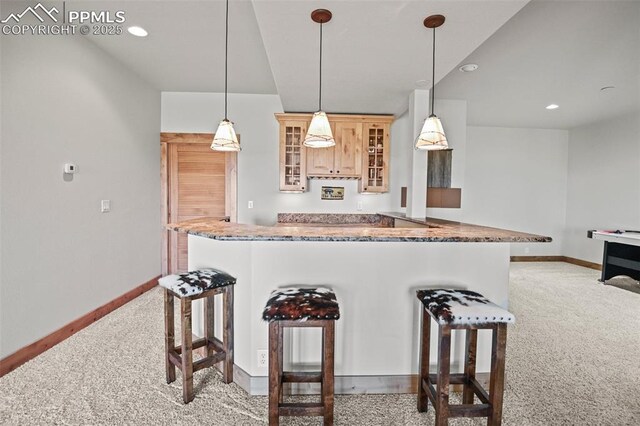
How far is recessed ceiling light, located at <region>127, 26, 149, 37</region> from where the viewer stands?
2.62 meters

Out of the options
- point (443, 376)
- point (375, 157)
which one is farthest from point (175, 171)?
point (443, 376)

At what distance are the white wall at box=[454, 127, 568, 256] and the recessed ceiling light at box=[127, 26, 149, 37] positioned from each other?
542 cm

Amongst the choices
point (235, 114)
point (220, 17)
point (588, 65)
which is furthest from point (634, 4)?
point (235, 114)

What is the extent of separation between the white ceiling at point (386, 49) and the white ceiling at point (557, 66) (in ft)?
0.04

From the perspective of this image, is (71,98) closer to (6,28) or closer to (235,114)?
(6,28)

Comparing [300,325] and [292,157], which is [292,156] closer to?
[292,157]

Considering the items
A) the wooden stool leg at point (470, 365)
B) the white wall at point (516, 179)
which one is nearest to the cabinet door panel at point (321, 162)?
the wooden stool leg at point (470, 365)

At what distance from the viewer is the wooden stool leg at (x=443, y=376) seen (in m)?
1.44

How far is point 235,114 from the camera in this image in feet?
14.2

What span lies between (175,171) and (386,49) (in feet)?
10.7

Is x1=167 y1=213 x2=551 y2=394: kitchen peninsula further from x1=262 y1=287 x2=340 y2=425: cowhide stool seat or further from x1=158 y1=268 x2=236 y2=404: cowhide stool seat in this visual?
x1=262 y1=287 x2=340 y2=425: cowhide stool seat

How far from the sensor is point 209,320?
6.93ft

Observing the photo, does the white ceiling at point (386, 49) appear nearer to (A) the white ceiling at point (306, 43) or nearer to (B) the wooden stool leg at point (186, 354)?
(A) the white ceiling at point (306, 43)

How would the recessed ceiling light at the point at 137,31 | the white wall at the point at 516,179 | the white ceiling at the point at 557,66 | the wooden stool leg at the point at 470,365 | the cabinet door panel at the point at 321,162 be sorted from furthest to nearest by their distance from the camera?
the white wall at the point at 516,179
the cabinet door panel at the point at 321,162
the recessed ceiling light at the point at 137,31
the white ceiling at the point at 557,66
the wooden stool leg at the point at 470,365
